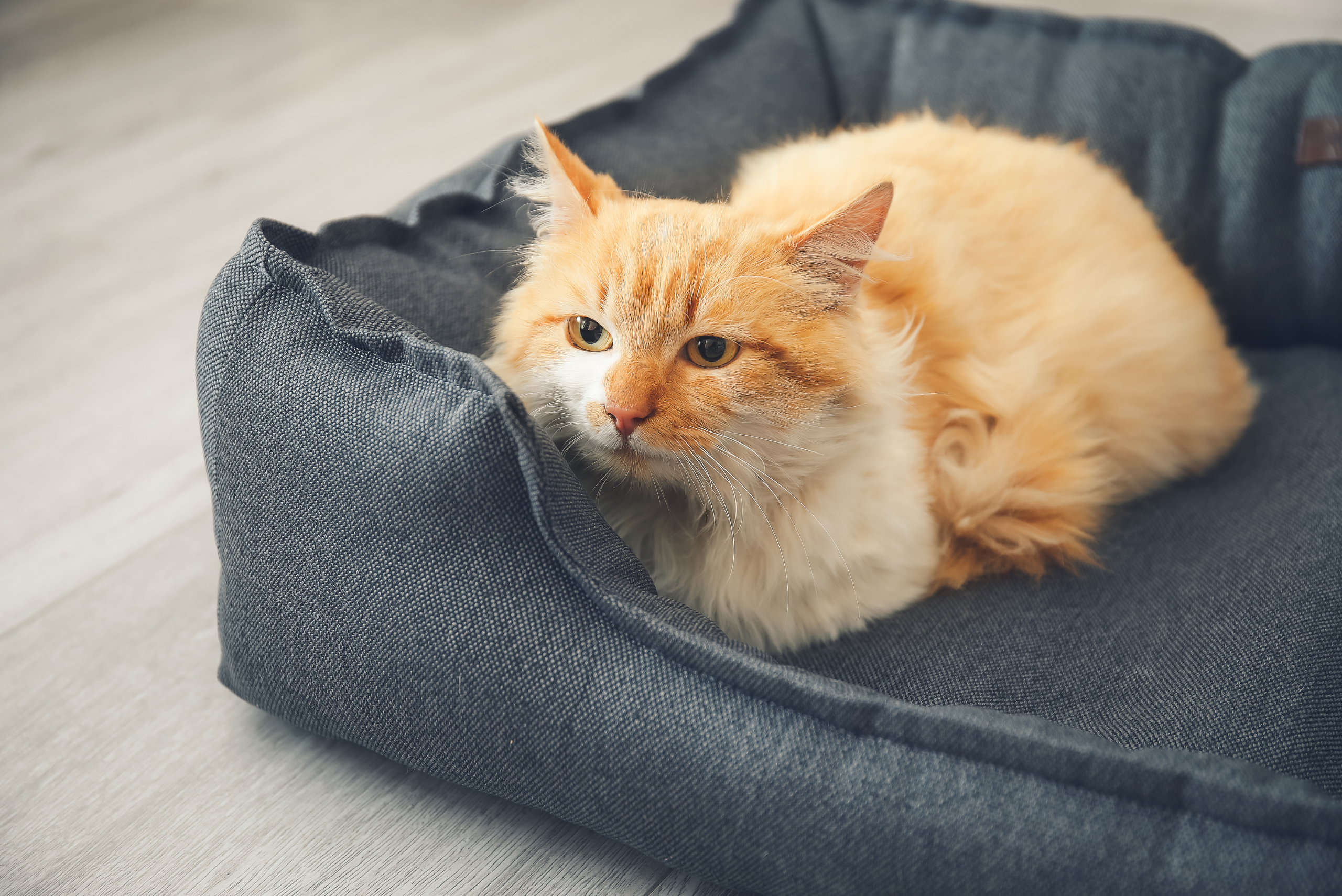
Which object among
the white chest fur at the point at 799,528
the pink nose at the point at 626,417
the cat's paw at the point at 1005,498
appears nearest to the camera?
the pink nose at the point at 626,417

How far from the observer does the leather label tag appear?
1.64 meters

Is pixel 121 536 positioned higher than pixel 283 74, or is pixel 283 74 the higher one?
pixel 283 74

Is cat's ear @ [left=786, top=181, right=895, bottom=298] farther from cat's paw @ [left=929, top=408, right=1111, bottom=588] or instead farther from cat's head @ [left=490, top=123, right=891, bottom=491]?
cat's paw @ [left=929, top=408, right=1111, bottom=588]

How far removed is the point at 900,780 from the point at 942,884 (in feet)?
0.32

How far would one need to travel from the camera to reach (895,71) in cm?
193

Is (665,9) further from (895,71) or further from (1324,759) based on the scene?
(1324,759)

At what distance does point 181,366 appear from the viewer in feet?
6.12

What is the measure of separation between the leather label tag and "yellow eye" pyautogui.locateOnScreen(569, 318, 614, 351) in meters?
1.43

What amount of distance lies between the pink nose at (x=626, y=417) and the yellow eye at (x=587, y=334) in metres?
0.12

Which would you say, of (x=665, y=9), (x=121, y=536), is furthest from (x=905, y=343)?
(x=665, y=9)

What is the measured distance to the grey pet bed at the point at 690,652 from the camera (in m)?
0.81

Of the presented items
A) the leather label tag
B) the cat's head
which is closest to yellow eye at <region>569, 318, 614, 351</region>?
the cat's head

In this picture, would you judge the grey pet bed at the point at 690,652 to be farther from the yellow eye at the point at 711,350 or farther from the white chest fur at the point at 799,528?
Result: the yellow eye at the point at 711,350

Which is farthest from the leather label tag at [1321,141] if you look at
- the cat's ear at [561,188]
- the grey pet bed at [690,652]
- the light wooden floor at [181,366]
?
the light wooden floor at [181,366]
